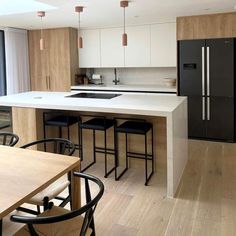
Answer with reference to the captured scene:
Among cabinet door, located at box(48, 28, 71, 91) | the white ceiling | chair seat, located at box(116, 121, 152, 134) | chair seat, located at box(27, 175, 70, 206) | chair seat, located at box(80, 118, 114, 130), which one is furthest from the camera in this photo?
cabinet door, located at box(48, 28, 71, 91)

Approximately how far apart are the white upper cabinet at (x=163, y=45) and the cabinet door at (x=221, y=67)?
2.45ft

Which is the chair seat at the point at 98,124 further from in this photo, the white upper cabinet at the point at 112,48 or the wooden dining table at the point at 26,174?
the white upper cabinet at the point at 112,48

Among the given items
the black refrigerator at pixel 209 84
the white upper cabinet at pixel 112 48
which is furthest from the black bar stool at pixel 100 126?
the white upper cabinet at pixel 112 48

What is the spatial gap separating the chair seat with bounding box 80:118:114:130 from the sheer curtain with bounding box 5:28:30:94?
297 centimetres

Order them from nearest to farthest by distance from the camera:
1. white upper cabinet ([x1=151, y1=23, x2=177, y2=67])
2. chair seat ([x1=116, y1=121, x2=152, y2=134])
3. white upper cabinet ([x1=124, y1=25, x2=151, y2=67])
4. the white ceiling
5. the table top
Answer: the table top → chair seat ([x1=116, y1=121, x2=152, y2=134]) → the white ceiling → white upper cabinet ([x1=151, y1=23, x2=177, y2=67]) → white upper cabinet ([x1=124, y1=25, x2=151, y2=67])

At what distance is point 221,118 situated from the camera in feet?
15.7

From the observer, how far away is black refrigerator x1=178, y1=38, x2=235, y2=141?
15.1 feet

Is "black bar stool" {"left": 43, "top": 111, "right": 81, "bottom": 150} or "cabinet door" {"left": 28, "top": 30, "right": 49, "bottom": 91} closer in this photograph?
"black bar stool" {"left": 43, "top": 111, "right": 81, "bottom": 150}

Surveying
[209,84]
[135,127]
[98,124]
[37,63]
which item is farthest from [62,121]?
[37,63]

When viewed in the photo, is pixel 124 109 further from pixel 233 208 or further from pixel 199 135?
pixel 199 135

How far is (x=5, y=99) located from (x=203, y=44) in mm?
3200

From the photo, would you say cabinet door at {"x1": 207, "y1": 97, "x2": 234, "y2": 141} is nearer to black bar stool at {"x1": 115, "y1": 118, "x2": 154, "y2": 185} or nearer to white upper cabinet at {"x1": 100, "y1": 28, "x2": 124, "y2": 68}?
black bar stool at {"x1": 115, "y1": 118, "x2": 154, "y2": 185}

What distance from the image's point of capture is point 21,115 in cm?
381

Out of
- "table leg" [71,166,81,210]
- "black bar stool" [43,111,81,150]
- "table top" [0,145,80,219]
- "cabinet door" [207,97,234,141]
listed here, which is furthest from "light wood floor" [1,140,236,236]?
"cabinet door" [207,97,234,141]
